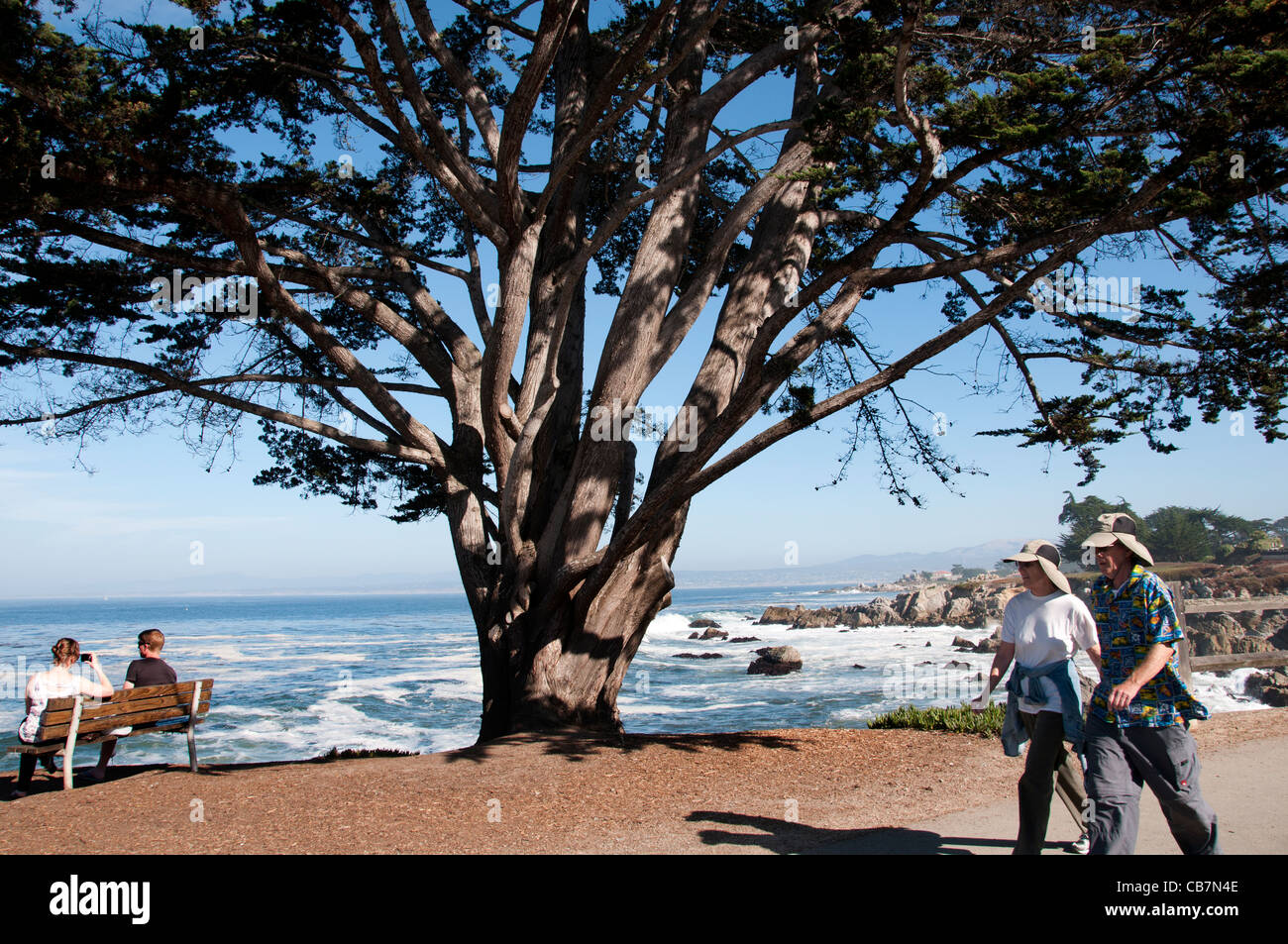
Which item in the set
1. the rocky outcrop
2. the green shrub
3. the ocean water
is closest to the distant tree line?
the rocky outcrop

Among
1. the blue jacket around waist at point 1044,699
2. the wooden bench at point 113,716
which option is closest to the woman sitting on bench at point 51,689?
the wooden bench at point 113,716

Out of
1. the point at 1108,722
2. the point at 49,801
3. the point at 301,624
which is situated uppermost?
the point at 1108,722

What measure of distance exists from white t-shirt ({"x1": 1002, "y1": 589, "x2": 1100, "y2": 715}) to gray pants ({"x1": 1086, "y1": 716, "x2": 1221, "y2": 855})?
340 millimetres

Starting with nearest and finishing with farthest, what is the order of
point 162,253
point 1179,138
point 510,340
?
point 1179,138 < point 510,340 < point 162,253

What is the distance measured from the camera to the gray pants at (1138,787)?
125 inches

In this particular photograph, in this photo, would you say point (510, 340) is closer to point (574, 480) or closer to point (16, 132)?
point (574, 480)

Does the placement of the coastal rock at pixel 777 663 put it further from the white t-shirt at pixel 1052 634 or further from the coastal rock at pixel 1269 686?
the white t-shirt at pixel 1052 634

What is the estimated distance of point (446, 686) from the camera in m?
25.9

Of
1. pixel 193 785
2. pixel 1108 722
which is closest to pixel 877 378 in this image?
pixel 1108 722

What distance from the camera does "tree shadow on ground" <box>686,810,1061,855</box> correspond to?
→ 4078 millimetres

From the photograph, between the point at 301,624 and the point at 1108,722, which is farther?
the point at 301,624

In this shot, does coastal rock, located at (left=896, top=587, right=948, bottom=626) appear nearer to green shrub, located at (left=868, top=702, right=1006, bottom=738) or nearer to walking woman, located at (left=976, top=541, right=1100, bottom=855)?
green shrub, located at (left=868, top=702, right=1006, bottom=738)

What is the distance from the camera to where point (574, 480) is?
25.7 ft

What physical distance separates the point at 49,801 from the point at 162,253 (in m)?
4.55
